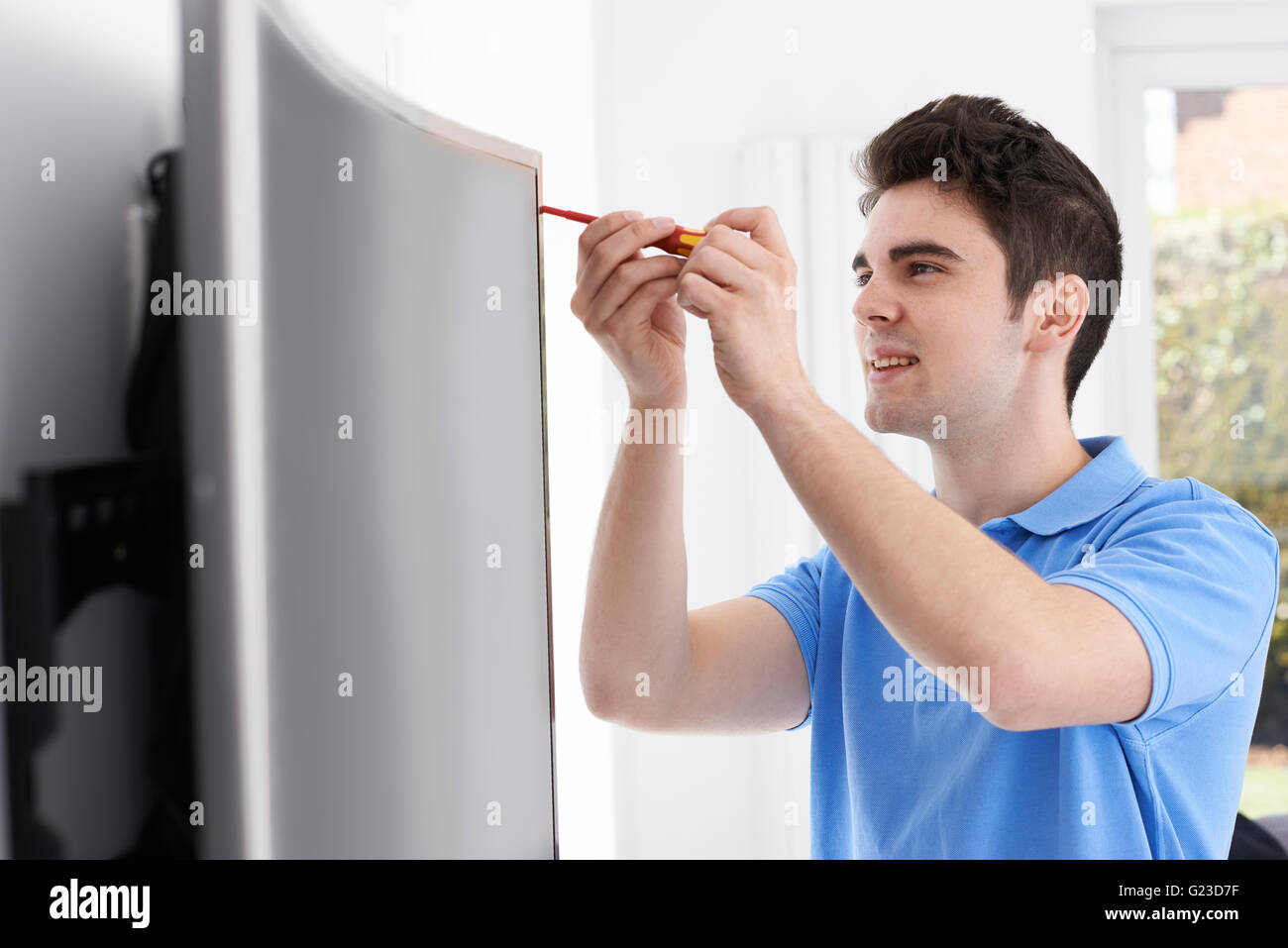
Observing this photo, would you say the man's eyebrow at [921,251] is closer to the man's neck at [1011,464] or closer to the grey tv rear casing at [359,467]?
the man's neck at [1011,464]

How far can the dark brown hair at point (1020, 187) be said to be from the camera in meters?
0.83

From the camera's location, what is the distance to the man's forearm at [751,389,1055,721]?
528 mm

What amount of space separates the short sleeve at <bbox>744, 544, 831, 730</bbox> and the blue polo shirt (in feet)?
0.17

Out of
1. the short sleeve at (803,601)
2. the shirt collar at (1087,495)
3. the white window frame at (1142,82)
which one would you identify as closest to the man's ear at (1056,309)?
the shirt collar at (1087,495)

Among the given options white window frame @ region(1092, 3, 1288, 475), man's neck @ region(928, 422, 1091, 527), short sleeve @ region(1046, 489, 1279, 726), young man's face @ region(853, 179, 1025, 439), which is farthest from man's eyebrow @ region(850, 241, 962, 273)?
white window frame @ region(1092, 3, 1288, 475)

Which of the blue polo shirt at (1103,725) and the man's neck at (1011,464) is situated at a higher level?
the man's neck at (1011,464)

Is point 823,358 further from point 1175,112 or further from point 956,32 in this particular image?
point 1175,112

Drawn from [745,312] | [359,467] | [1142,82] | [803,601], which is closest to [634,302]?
[745,312]

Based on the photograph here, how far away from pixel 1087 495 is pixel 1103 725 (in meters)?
0.18

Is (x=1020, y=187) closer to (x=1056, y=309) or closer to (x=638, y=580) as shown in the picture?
(x=1056, y=309)

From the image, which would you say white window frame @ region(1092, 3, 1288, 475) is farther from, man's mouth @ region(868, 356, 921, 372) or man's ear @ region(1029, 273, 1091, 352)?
man's mouth @ region(868, 356, 921, 372)

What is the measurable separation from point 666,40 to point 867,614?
1.26 meters

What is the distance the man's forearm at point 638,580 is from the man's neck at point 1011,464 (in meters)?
0.24

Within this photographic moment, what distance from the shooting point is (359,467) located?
0.57 metres
